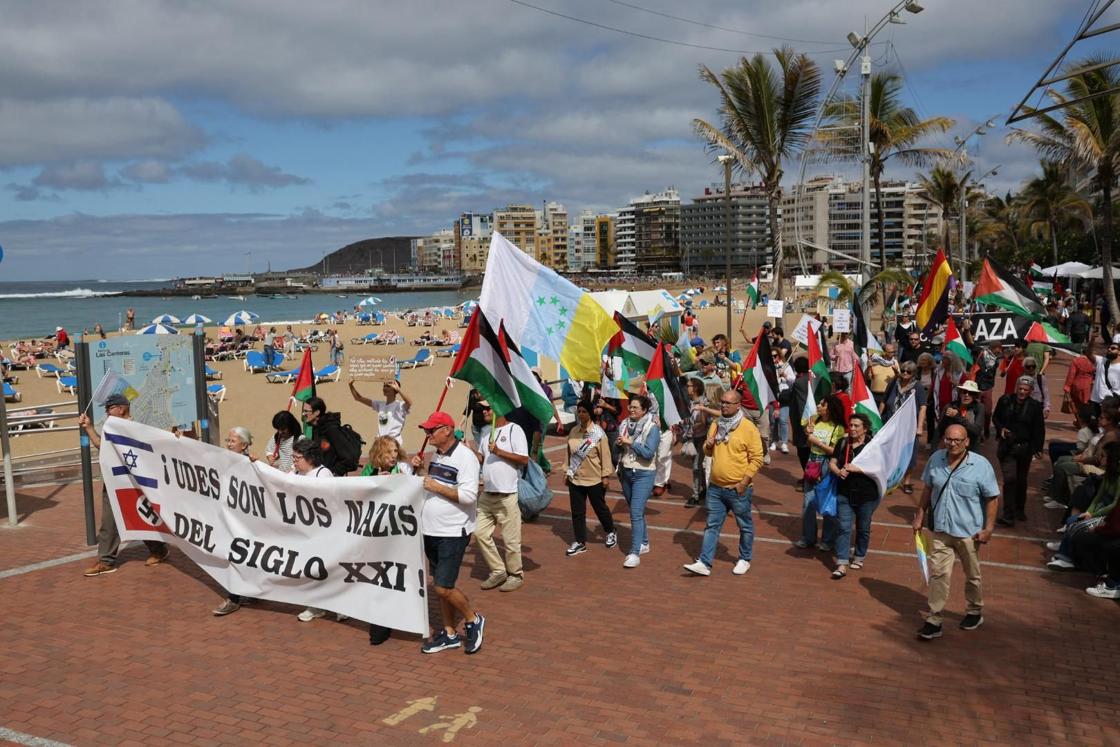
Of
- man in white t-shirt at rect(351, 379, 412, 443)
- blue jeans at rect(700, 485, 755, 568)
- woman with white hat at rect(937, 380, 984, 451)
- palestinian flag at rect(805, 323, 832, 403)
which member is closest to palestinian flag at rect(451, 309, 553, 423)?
blue jeans at rect(700, 485, 755, 568)

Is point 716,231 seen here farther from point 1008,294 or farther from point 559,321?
point 559,321

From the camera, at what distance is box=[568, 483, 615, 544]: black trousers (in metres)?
8.03

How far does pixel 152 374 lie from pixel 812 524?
6.61 meters

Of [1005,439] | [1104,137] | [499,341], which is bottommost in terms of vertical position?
[1005,439]

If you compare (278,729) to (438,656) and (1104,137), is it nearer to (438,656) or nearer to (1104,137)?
(438,656)

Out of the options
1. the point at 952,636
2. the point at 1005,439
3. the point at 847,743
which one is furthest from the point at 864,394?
the point at 847,743

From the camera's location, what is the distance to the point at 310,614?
6777 mm

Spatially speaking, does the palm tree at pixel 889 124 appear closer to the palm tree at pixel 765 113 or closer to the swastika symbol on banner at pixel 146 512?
the palm tree at pixel 765 113

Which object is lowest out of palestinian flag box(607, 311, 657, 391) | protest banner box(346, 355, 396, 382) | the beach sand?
the beach sand

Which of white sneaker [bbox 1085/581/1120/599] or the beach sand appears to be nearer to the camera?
white sneaker [bbox 1085/581/1120/599]

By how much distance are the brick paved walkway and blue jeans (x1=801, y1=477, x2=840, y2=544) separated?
302mm

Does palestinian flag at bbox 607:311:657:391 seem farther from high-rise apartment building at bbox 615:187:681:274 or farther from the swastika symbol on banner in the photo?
high-rise apartment building at bbox 615:187:681:274

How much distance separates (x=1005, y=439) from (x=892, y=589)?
8.95 feet

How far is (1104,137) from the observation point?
20.1m
